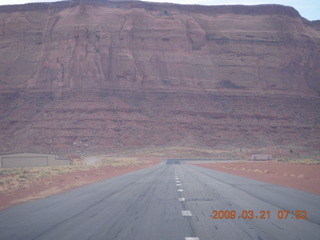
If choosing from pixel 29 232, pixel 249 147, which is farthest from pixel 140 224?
pixel 249 147

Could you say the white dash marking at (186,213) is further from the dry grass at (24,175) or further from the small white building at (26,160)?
the small white building at (26,160)

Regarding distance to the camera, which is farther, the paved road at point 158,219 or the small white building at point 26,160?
the small white building at point 26,160

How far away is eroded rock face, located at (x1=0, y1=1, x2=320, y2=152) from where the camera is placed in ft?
301

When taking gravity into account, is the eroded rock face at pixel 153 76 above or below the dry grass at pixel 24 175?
above

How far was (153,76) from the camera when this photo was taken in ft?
334

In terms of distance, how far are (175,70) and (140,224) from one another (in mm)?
95650

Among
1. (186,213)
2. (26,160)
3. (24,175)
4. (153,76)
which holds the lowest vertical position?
(26,160)

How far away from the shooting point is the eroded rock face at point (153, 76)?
9188 centimetres

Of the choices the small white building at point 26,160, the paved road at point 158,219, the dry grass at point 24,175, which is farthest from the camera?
the small white building at point 26,160
